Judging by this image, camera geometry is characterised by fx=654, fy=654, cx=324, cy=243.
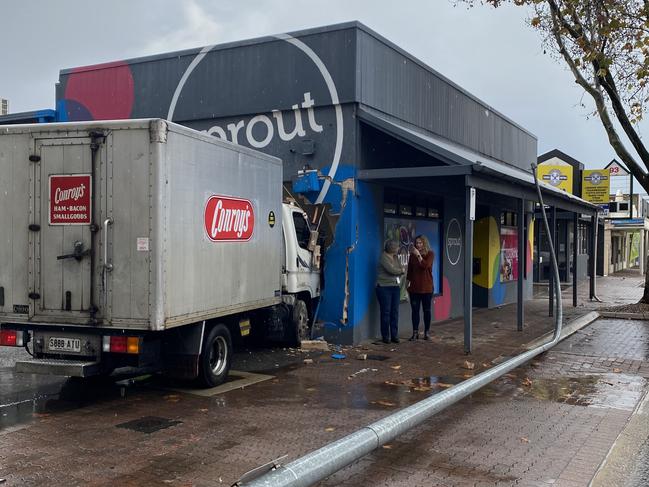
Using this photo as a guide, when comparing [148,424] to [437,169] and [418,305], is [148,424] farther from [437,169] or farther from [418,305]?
[418,305]

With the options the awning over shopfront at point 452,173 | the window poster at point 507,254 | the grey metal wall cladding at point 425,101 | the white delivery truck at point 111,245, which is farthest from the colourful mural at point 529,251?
the white delivery truck at point 111,245

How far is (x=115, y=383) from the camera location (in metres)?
8.29

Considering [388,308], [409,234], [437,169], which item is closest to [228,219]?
[437,169]

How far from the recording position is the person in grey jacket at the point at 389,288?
37.1 feet

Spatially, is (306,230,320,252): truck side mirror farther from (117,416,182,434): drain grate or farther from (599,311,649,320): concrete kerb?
(599,311,649,320): concrete kerb

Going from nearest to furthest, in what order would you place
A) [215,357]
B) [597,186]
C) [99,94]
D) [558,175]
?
1. [215,357]
2. [99,94]
3. [597,186]
4. [558,175]

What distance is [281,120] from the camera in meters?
11.9

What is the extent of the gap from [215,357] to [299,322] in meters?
2.69

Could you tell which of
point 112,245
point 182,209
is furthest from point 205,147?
point 112,245

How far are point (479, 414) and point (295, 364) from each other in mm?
3355

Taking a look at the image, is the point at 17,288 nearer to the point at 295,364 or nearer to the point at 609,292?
the point at 295,364

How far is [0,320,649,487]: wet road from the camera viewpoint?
5.21m

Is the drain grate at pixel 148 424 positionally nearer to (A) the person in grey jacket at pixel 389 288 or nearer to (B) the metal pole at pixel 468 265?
(B) the metal pole at pixel 468 265

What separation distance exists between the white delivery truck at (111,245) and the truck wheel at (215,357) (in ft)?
0.10
